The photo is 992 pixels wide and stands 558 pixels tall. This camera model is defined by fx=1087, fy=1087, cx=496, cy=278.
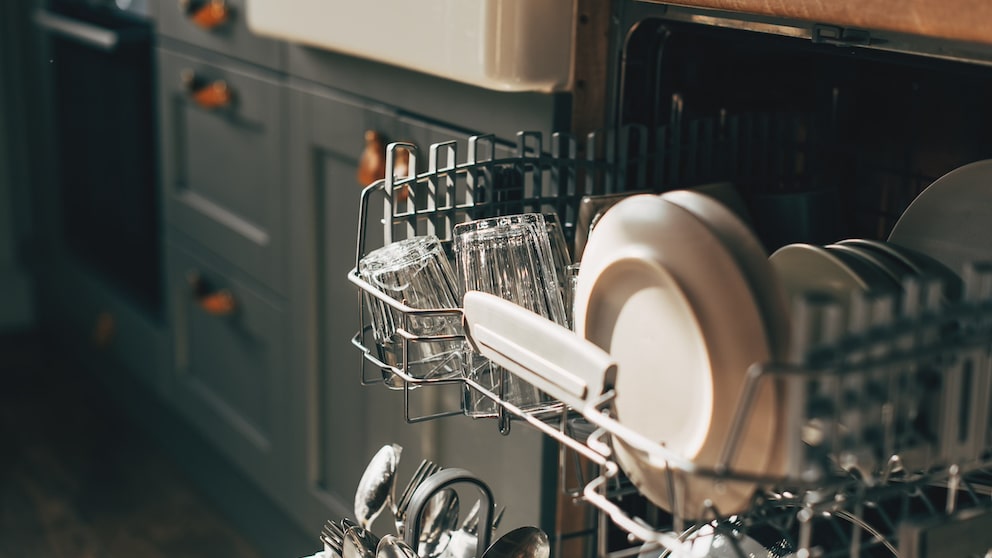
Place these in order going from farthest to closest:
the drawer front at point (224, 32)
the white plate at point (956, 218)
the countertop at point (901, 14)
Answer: the drawer front at point (224, 32), the white plate at point (956, 218), the countertop at point (901, 14)

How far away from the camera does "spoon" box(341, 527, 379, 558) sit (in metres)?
0.83

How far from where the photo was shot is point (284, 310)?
162cm

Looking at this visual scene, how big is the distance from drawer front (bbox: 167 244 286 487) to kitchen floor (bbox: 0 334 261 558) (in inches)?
8.1

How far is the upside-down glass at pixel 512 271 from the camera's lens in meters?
0.79

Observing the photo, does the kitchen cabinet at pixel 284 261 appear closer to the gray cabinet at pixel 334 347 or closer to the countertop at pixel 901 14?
the gray cabinet at pixel 334 347

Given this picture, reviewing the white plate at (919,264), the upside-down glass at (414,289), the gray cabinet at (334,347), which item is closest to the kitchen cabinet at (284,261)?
the gray cabinet at (334,347)

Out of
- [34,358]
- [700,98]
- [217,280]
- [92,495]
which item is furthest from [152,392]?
[700,98]

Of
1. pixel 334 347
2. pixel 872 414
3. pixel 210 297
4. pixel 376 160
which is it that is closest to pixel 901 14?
pixel 872 414

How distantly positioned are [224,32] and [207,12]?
0.12ft

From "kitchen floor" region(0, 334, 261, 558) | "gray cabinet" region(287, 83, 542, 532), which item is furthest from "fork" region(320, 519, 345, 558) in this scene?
"kitchen floor" region(0, 334, 261, 558)

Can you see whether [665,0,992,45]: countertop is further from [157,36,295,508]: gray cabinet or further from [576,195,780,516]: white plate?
[157,36,295,508]: gray cabinet

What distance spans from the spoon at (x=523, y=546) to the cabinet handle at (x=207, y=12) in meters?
1.07

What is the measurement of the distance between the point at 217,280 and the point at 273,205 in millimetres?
285

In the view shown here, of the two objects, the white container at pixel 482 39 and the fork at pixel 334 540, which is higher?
the white container at pixel 482 39
